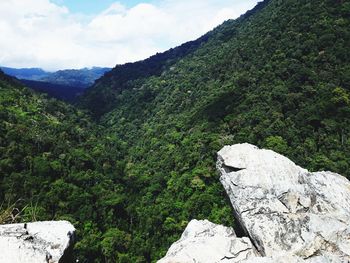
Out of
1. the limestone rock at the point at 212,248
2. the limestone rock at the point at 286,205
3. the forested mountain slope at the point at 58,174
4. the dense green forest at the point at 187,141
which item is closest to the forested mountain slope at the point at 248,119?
the dense green forest at the point at 187,141

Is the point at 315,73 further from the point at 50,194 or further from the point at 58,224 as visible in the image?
the point at 58,224

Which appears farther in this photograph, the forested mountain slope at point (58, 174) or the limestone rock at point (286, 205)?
the forested mountain slope at point (58, 174)

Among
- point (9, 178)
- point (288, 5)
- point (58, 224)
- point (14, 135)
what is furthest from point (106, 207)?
point (288, 5)

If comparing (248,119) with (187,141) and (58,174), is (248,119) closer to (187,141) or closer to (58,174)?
(187,141)

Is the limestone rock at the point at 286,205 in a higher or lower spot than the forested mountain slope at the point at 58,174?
higher

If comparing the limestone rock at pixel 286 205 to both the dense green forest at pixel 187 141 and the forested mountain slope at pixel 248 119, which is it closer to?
the dense green forest at pixel 187 141

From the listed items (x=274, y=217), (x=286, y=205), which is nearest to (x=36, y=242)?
(x=274, y=217)
